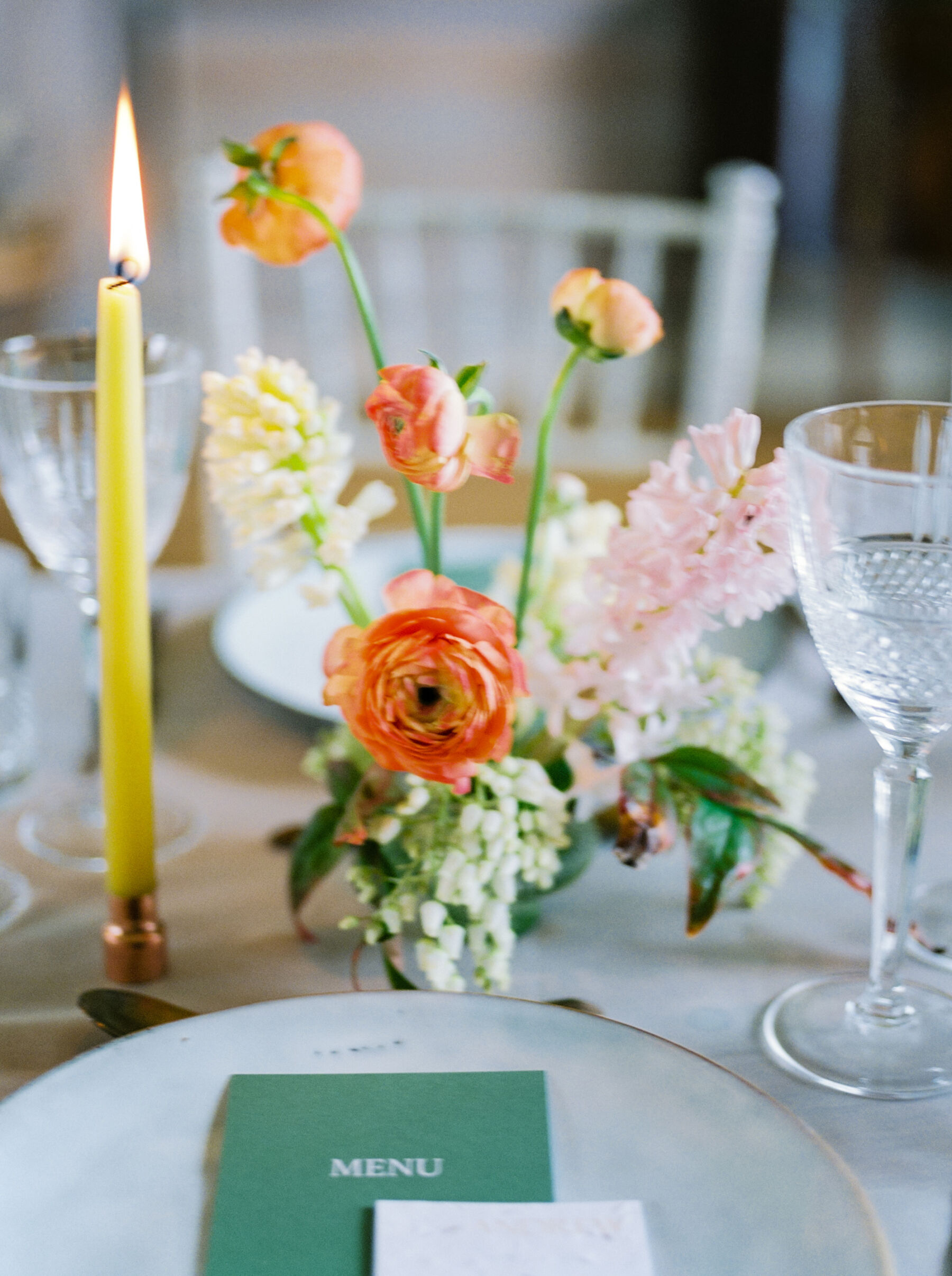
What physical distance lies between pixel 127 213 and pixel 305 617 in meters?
0.45

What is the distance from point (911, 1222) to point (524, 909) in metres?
0.20

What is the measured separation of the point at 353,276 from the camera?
504 mm

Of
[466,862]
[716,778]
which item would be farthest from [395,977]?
[716,778]

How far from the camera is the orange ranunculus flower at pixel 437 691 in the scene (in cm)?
43

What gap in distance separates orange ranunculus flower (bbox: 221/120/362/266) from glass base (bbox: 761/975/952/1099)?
366 mm

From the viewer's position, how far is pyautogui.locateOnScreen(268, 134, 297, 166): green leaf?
0.52 meters

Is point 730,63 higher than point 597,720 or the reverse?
higher

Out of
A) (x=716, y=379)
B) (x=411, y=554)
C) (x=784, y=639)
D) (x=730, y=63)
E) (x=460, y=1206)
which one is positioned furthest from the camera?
(x=730, y=63)

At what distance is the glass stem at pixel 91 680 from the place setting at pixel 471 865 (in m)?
0.02

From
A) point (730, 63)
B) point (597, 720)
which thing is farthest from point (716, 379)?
point (730, 63)

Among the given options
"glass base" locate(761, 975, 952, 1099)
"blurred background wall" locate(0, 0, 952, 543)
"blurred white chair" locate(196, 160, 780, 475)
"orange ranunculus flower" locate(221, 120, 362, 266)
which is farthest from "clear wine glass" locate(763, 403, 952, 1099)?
"blurred background wall" locate(0, 0, 952, 543)

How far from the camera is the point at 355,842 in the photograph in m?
0.49

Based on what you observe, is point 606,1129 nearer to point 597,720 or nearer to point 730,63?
point 597,720

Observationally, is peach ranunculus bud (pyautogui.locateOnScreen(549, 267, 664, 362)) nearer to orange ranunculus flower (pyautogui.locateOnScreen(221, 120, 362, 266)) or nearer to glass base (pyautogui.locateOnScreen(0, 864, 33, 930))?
orange ranunculus flower (pyautogui.locateOnScreen(221, 120, 362, 266))
